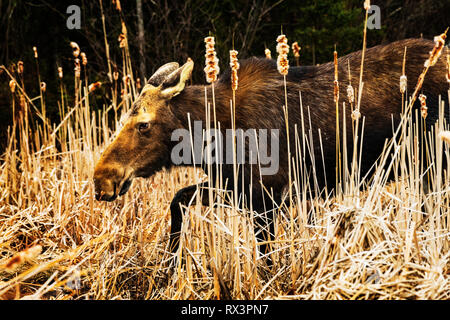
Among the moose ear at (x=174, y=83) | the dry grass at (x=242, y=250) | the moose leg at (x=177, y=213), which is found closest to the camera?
the dry grass at (x=242, y=250)

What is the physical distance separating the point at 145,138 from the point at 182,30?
170 inches

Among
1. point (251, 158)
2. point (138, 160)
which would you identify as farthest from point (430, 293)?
point (138, 160)

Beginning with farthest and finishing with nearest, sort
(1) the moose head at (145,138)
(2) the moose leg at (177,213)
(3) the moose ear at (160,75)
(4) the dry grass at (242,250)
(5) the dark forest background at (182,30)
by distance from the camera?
(5) the dark forest background at (182,30)
(3) the moose ear at (160,75)
(1) the moose head at (145,138)
(2) the moose leg at (177,213)
(4) the dry grass at (242,250)

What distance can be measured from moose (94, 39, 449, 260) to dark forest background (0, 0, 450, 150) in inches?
122

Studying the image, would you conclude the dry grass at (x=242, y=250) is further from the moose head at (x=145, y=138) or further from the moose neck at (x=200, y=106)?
the moose neck at (x=200, y=106)

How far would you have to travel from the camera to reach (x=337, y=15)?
8.98 metres

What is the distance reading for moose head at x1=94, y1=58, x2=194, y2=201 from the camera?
13.2 ft

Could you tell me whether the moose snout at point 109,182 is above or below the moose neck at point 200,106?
below

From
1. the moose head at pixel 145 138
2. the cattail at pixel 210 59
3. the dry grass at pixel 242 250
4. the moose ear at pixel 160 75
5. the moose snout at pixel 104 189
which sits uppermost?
the moose ear at pixel 160 75

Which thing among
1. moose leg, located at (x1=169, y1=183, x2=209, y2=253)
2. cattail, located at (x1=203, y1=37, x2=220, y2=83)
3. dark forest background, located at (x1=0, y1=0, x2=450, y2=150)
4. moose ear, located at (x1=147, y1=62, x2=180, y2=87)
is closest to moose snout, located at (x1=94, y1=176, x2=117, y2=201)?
moose leg, located at (x1=169, y1=183, x2=209, y2=253)

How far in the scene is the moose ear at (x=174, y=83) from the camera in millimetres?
4176

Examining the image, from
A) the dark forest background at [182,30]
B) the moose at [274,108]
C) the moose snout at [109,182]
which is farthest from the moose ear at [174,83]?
the dark forest background at [182,30]

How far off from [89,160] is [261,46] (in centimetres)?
490
